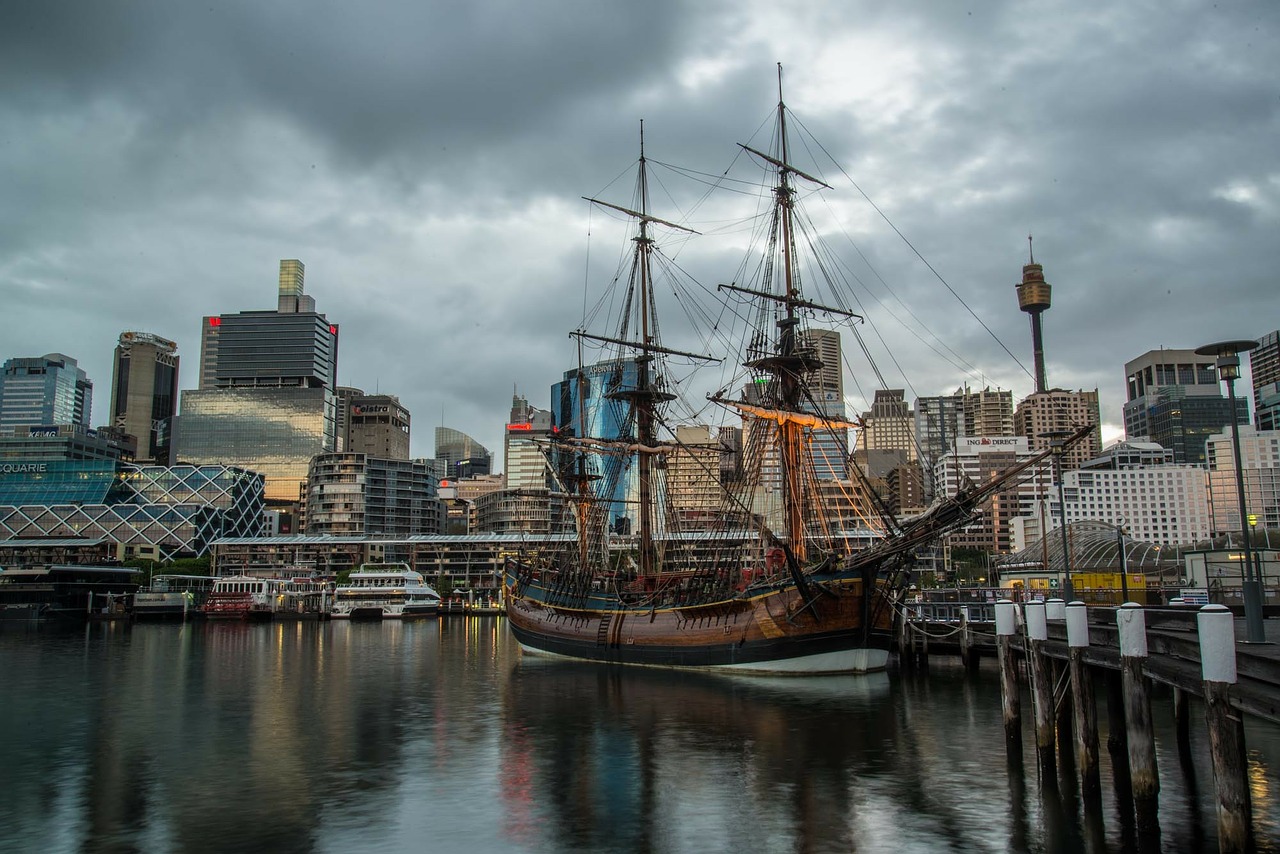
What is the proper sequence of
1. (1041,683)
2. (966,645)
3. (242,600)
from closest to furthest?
(1041,683) → (966,645) → (242,600)

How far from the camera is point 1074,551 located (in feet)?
280

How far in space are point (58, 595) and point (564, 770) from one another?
393 ft

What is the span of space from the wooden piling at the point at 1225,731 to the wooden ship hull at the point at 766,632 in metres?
29.7

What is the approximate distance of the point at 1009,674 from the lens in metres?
24.1

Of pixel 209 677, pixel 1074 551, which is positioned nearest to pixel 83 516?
pixel 209 677

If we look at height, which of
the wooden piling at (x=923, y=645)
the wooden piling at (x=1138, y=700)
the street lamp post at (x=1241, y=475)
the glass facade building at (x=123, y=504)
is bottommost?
the wooden piling at (x=923, y=645)

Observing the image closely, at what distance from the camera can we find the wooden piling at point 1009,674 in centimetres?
2408

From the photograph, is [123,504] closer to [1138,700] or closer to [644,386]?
[644,386]

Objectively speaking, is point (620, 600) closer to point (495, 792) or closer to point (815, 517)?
point (815, 517)

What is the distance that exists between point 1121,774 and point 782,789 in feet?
25.2

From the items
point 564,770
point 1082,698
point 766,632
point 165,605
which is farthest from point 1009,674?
point 165,605

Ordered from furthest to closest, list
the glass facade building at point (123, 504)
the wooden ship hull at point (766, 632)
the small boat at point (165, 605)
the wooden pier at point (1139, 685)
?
the glass facade building at point (123, 504) → the small boat at point (165, 605) → the wooden ship hull at point (766, 632) → the wooden pier at point (1139, 685)

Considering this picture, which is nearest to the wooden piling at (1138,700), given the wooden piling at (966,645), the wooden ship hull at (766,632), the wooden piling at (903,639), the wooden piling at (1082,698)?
the wooden piling at (1082,698)

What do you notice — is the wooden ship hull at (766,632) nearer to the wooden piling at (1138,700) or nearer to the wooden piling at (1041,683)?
the wooden piling at (1041,683)
